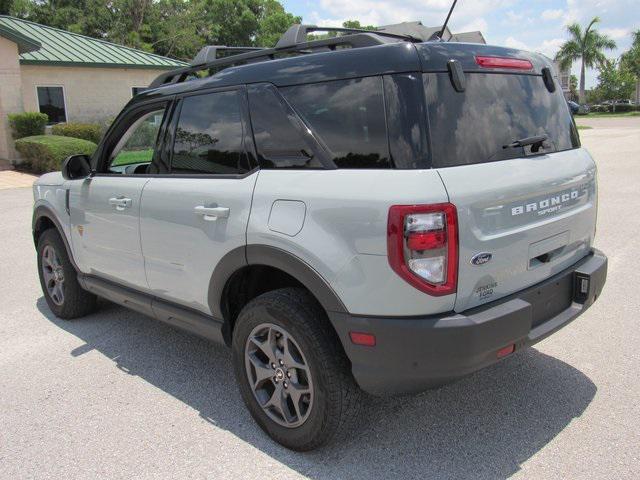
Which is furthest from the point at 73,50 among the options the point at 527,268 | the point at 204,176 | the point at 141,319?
the point at 527,268

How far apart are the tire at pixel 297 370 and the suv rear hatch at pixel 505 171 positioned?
658mm

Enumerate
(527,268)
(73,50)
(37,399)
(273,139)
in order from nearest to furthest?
1. (527,268)
2. (273,139)
3. (37,399)
4. (73,50)

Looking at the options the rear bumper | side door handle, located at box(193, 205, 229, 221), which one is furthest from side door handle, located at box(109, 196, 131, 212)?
the rear bumper

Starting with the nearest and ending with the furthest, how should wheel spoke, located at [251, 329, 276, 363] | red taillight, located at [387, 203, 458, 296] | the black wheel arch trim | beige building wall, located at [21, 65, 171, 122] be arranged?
red taillight, located at [387, 203, 458, 296]
wheel spoke, located at [251, 329, 276, 363]
the black wheel arch trim
beige building wall, located at [21, 65, 171, 122]

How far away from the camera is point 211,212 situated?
3.07 m

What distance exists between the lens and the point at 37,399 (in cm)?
356

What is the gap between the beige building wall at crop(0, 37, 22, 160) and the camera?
1734cm

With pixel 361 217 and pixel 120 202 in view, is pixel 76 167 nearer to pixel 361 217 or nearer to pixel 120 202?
pixel 120 202

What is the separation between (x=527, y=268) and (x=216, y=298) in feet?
5.48

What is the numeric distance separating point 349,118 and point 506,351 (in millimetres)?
1299

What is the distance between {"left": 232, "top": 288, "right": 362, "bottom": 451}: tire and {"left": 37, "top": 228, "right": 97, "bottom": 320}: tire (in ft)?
7.52

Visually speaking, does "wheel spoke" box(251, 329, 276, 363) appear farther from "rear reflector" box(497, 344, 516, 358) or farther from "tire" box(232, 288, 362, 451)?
"rear reflector" box(497, 344, 516, 358)

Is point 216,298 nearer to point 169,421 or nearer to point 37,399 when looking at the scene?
point 169,421

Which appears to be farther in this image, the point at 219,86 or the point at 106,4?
the point at 106,4
